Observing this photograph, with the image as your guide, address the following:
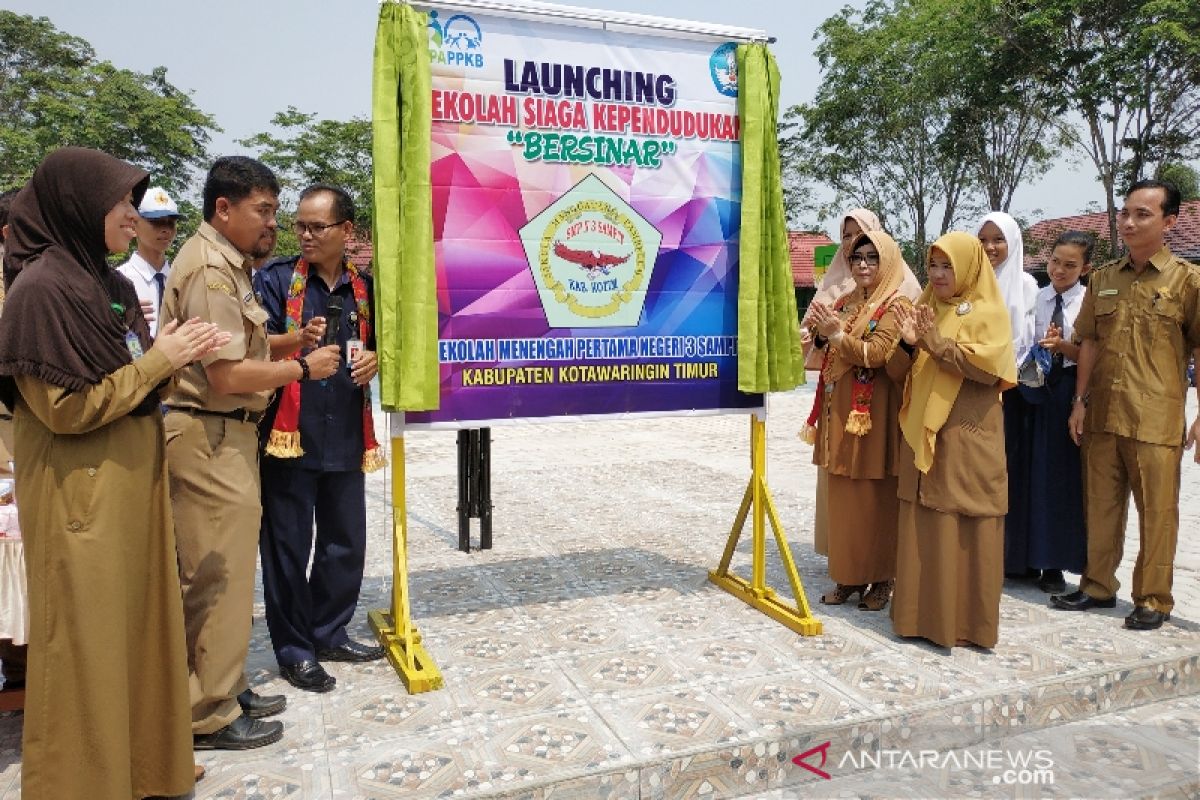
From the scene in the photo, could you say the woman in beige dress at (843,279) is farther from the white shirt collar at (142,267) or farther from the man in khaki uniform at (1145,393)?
the white shirt collar at (142,267)

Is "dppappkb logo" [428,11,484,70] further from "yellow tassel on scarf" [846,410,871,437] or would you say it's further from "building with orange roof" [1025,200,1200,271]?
"building with orange roof" [1025,200,1200,271]

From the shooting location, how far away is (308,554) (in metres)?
3.34

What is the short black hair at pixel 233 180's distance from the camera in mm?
2729

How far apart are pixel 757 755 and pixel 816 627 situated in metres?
1.05

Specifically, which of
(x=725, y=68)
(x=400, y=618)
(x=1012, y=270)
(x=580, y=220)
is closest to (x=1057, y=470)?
(x=1012, y=270)

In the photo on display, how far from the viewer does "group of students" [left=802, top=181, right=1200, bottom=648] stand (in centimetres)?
355

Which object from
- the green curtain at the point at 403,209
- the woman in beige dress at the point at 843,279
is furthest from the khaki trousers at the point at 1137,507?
the green curtain at the point at 403,209

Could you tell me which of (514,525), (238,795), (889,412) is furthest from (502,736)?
(514,525)

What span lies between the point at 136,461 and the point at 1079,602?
4.08 m

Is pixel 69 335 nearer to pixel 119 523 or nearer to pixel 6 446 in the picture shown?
pixel 119 523

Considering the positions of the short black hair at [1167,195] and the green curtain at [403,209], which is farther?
the short black hair at [1167,195]

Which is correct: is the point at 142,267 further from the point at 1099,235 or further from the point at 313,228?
the point at 1099,235

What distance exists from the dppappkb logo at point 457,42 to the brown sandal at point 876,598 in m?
2.96

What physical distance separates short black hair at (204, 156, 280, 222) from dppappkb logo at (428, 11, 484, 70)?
0.91 metres
